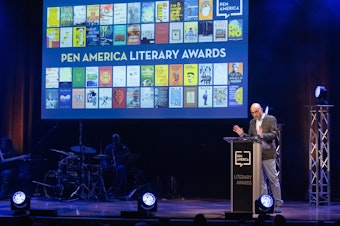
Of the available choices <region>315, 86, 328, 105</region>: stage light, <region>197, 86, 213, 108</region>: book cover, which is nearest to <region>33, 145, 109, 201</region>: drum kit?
<region>197, 86, 213, 108</region>: book cover

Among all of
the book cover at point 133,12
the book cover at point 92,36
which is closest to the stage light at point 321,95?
the book cover at point 133,12

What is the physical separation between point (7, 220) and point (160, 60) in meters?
4.52

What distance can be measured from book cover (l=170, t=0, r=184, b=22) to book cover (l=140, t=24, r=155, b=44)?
0.40 m

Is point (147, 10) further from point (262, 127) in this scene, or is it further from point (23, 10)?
→ point (262, 127)

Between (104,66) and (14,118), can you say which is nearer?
(104,66)

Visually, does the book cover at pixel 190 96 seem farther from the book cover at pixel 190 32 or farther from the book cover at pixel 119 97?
the book cover at pixel 119 97

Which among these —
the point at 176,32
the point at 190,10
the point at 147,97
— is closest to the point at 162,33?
the point at 176,32

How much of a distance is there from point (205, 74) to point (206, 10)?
110 cm

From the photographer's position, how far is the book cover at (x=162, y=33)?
11.3m

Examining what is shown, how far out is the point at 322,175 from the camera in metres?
10.3

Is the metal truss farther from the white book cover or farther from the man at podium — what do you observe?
the white book cover

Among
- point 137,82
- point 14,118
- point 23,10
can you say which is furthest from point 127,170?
point 23,10

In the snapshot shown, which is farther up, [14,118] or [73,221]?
[14,118]

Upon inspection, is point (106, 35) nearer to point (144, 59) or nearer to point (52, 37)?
point (144, 59)
